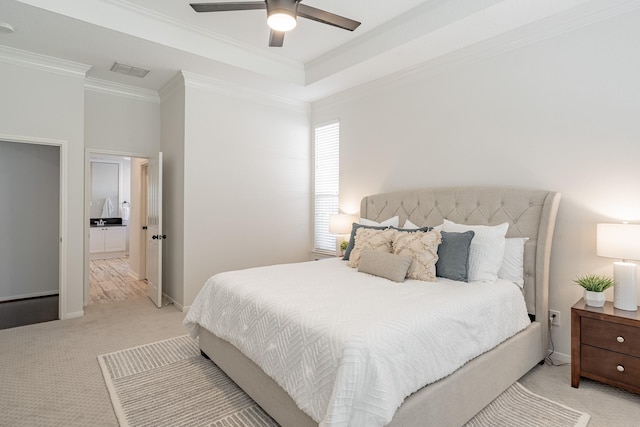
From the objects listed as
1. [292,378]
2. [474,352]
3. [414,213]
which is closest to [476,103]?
[414,213]

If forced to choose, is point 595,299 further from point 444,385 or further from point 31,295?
point 31,295

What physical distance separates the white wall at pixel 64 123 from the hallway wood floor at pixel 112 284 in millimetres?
913

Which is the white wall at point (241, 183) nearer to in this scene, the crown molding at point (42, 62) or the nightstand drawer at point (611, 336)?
the crown molding at point (42, 62)

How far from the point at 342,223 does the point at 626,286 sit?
280 cm

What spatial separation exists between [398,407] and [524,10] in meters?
3.00

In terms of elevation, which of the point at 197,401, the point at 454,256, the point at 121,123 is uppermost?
the point at 121,123

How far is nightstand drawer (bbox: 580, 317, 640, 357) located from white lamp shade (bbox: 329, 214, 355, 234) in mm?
2590

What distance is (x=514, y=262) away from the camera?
9.21 feet

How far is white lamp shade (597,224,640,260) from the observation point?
7.32 ft

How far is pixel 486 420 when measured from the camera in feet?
6.82

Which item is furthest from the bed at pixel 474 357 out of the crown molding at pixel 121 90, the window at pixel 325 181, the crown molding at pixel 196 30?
the crown molding at pixel 121 90

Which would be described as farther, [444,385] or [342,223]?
[342,223]

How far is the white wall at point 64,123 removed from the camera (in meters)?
3.58

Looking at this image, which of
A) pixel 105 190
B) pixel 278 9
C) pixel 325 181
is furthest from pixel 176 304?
pixel 105 190
